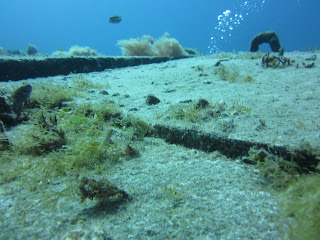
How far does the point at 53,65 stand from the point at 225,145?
21.7ft

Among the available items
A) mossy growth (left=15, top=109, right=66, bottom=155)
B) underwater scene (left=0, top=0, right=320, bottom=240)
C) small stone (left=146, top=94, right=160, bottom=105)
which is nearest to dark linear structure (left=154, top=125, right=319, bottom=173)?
underwater scene (left=0, top=0, right=320, bottom=240)

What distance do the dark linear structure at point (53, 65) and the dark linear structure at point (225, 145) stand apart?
18.0ft

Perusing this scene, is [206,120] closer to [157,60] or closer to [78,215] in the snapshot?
[78,215]

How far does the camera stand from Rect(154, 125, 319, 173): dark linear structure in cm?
170

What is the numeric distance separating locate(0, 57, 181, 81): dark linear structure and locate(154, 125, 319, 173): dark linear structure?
549 cm

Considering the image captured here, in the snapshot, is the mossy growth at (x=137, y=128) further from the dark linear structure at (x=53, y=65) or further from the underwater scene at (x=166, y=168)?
the dark linear structure at (x=53, y=65)

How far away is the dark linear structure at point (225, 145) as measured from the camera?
66.8 inches

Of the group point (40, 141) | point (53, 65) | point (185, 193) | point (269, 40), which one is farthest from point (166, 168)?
point (269, 40)

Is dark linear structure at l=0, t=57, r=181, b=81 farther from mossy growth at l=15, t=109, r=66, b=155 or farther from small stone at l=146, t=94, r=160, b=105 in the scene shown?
mossy growth at l=15, t=109, r=66, b=155

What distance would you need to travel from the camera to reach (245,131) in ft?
7.45

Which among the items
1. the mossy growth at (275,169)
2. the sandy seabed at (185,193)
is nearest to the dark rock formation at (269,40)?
the sandy seabed at (185,193)

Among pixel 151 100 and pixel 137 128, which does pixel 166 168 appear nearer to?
pixel 137 128

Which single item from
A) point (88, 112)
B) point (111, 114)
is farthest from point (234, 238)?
point (88, 112)

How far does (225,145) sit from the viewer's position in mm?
2195
